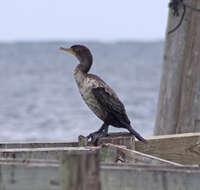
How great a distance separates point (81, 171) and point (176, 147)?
2.12 m

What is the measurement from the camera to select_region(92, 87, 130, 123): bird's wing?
5.32 meters

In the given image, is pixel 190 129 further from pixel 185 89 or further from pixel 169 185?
pixel 169 185

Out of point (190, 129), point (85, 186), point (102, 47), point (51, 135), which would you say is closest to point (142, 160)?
point (85, 186)

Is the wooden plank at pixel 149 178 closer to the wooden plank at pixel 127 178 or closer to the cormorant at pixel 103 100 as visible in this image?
the wooden plank at pixel 127 178

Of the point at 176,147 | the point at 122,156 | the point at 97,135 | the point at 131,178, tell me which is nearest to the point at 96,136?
the point at 97,135

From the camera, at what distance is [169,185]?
10.7 ft

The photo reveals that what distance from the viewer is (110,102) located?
536cm

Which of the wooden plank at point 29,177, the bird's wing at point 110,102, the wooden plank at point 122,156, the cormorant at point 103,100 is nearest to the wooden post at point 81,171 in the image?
the wooden plank at point 29,177

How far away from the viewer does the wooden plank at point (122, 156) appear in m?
3.93

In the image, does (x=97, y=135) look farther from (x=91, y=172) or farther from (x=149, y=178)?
(x=91, y=172)

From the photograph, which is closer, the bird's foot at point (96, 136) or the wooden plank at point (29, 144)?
the wooden plank at point (29, 144)

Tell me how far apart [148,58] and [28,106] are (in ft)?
262

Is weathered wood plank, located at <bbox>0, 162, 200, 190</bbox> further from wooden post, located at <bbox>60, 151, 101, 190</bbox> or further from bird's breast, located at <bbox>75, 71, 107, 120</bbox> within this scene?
bird's breast, located at <bbox>75, 71, 107, 120</bbox>

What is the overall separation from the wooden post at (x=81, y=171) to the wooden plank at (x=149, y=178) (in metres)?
0.43
